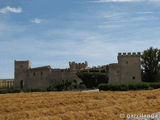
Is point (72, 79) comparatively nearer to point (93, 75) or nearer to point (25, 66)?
point (93, 75)

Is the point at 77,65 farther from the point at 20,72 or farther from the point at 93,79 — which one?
the point at 20,72

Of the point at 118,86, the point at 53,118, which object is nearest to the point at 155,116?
the point at 53,118

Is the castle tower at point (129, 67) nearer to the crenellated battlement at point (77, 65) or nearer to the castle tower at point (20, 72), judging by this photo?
the crenellated battlement at point (77, 65)

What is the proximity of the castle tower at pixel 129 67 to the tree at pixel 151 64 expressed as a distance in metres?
2.79

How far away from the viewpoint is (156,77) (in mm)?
38062

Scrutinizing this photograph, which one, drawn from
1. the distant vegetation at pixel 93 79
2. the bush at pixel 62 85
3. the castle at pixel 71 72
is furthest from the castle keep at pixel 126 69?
the bush at pixel 62 85

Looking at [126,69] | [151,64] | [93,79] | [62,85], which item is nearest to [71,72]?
[62,85]

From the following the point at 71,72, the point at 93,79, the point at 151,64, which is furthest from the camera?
the point at 71,72

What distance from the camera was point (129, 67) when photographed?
120ft

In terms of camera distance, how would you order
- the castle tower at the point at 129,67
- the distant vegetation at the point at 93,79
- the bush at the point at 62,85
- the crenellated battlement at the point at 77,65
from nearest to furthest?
the castle tower at the point at 129,67, the distant vegetation at the point at 93,79, the bush at the point at 62,85, the crenellated battlement at the point at 77,65

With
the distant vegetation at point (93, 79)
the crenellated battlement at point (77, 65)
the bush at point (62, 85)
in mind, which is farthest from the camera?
the crenellated battlement at point (77, 65)

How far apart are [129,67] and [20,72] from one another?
2090 cm

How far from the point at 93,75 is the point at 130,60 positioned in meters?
6.02

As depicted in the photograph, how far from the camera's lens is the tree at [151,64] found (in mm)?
38191
